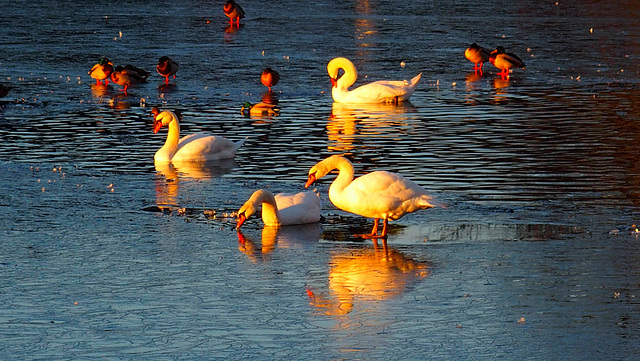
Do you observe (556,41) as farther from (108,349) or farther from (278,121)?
(108,349)

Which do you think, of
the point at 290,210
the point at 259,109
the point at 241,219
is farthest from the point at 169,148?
the point at 259,109

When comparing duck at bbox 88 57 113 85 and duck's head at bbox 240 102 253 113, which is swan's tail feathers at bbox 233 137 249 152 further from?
duck at bbox 88 57 113 85

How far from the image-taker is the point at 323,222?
12.5 metres

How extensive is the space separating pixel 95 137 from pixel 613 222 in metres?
8.86

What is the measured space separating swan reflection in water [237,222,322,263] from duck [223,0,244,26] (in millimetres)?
24300

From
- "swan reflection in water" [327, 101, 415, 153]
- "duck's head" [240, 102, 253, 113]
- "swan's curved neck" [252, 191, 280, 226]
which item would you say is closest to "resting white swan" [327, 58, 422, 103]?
"swan reflection in water" [327, 101, 415, 153]

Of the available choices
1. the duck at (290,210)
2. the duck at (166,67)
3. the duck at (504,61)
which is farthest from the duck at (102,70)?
the duck at (290,210)

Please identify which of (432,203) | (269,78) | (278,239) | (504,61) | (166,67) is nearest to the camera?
(432,203)

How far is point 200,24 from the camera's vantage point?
36.7 m

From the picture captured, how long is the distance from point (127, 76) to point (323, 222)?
12121 mm

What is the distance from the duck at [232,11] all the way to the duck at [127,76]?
11.4m

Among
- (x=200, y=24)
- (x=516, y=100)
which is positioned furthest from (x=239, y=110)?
(x=200, y=24)

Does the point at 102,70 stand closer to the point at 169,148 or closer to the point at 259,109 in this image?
the point at 259,109

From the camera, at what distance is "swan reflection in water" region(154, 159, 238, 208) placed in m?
13.9
